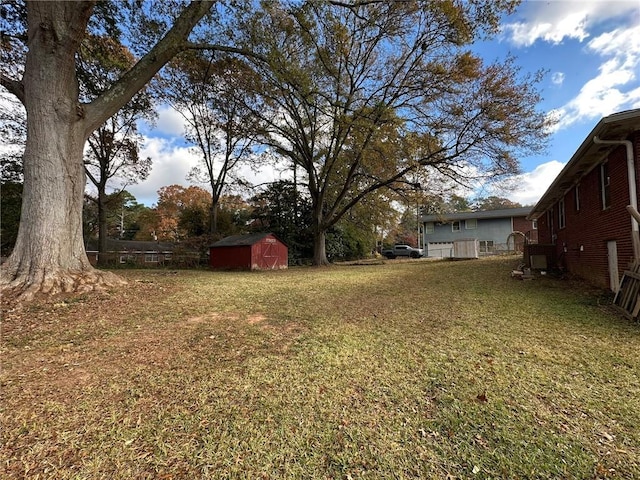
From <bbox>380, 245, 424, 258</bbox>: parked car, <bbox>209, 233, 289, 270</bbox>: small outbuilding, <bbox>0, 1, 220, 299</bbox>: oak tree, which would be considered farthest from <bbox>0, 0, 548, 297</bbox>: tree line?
<bbox>380, 245, 424, 258</bbox>: parked car

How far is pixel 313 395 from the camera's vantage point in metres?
2.73

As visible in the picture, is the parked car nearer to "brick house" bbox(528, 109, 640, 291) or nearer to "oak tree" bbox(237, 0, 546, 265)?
"oak tree" bbox(237, 0, 546, 265)

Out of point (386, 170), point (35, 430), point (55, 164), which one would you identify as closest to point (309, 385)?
point (35, 430)

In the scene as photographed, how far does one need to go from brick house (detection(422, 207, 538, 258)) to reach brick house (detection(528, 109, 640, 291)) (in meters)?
15.6

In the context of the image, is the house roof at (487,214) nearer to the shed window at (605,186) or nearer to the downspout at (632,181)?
the shed window at (605,186)

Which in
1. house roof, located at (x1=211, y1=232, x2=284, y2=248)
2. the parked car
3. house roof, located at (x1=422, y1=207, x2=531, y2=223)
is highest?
house roof, located at (x1=422, y1=207, x2=531, y2=223)

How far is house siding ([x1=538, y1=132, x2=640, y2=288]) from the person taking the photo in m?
6.10

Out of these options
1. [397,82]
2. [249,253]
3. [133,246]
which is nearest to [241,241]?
[249,253]

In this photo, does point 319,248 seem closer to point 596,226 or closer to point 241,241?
Result: point 241,241

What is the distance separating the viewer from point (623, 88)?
6992 millimetres

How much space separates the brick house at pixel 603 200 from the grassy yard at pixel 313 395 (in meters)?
2.16

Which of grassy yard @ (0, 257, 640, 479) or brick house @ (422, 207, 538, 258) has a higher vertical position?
brick house @ (422, 207, 538, 258)

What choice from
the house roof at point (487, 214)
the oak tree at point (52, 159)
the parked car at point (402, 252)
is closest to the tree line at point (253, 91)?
the oak tree at point (52, 159)

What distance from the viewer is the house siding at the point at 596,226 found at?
6100 mm
